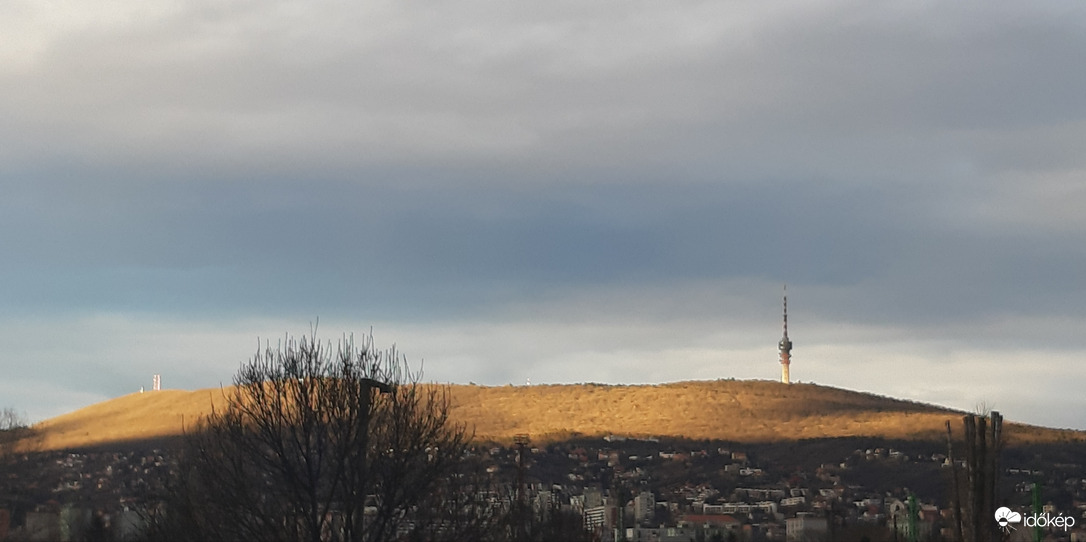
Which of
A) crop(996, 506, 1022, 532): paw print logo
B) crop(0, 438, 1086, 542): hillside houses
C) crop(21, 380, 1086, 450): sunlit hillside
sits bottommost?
crop(0, 438, 1086, 542): hillside houses

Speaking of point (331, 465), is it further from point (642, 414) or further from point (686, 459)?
point (642, 414)

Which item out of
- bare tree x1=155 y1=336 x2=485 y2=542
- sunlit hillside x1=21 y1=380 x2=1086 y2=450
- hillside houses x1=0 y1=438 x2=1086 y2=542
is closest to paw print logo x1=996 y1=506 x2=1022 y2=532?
bare tree x1=155 y1=336 x2=485 y2=542

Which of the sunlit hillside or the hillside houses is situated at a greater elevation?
the sunlit hillside

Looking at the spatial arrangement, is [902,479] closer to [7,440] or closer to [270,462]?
[7,440]

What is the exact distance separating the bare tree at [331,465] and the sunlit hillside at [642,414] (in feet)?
347

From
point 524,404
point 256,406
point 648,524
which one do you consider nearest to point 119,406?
point 524,404

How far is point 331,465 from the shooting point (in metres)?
28.5

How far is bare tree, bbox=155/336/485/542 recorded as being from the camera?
2831 cm

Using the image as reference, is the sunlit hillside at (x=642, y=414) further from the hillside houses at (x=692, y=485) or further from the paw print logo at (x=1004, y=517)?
the paw print logo at (x=1004, y=517)

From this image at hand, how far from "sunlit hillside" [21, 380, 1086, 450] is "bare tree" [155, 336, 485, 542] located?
347ft

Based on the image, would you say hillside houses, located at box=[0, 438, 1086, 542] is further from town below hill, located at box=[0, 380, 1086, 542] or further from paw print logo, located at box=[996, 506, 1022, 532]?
paw print logo, located at box=[996, 506, 1022, 532]

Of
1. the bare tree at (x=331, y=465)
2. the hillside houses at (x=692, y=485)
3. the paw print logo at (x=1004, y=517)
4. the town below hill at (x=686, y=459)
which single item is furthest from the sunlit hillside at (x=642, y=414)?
the bare tree at (x=331, y=465)

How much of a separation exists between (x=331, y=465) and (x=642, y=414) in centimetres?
13769

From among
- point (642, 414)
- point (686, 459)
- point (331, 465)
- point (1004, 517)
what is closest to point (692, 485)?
point (686, 459)
